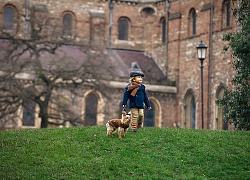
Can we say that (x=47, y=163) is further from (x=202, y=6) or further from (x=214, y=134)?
(x=202, y=6)

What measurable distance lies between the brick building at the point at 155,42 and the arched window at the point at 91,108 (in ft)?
0.22

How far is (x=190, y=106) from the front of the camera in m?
65.2

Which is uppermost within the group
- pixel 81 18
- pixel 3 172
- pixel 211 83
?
pixel 81 18

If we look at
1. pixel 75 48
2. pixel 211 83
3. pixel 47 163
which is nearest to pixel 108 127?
pixel 47 163

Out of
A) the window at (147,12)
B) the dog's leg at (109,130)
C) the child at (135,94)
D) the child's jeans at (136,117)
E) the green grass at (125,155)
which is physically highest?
the window at (147,12)

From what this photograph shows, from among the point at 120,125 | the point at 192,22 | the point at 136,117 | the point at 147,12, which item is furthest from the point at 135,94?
the point at 147,12

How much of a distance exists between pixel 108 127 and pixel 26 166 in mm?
3584

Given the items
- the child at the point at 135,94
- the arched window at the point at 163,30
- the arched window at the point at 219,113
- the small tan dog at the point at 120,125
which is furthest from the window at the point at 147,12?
the small tan dog at the point at 120,125

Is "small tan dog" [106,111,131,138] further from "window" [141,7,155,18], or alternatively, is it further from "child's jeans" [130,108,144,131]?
"window" [141,7,155,18]

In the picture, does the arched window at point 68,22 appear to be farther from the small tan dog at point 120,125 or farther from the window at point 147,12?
the small tan dog at point 120,125

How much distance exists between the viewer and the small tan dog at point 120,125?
28328 mm

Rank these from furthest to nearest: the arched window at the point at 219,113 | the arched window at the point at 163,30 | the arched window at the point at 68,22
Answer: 1. the arched window at the point at 163,30
2. the arched window at the point at 68,22
3. the arched window at the point at 219,113

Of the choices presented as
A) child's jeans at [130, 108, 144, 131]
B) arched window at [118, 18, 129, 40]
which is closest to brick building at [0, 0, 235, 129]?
arched window at [118, 18, 129, 40]

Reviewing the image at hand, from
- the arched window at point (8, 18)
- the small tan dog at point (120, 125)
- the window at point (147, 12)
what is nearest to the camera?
the small tan dog at point (120, 125)
